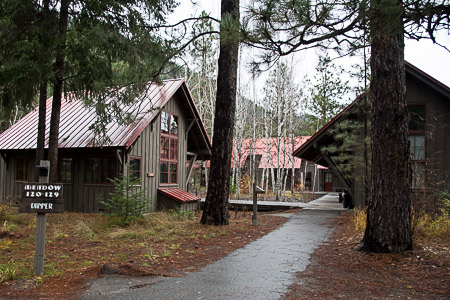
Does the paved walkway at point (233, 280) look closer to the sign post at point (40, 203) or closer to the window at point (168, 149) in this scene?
the sign post at point (40, 203)

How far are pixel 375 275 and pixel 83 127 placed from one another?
12208 mm

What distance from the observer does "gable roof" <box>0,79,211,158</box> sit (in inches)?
518

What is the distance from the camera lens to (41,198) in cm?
543

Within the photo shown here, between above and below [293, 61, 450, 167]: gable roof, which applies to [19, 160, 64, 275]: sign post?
below

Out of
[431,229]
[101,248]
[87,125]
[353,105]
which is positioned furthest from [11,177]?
[431,229]

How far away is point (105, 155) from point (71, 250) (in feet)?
22.7

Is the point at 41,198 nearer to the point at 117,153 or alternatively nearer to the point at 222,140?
the point at 222,140

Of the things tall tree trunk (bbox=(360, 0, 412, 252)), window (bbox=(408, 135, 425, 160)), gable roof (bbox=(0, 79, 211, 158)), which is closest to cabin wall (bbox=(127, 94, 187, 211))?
gable roof (bbox=(0, 79, 211, 158))

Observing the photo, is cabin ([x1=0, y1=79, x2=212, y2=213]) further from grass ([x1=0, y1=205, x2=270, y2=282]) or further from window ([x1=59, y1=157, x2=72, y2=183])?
grass ([x1=0, y1=205, x2=270, y2=282])

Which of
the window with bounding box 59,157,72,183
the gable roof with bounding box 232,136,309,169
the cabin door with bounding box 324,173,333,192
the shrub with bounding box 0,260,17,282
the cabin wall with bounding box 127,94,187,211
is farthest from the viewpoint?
the cabin door with bounding box 324,173,333,192

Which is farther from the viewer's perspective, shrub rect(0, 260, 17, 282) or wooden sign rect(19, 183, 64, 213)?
wooden sign rect(19, 183, 64, 213)

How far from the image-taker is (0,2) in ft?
34.1

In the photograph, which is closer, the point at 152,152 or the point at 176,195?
the point at 152,152

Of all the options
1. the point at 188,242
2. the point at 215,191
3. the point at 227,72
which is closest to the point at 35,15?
the point at 227,72
